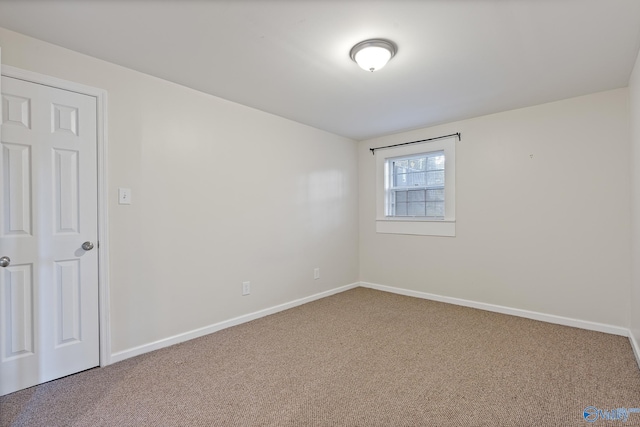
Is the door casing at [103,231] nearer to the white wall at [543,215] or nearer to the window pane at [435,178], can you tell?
the white wall at [543,215]

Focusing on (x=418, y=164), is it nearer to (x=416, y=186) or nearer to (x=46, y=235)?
(x=416, y=186)

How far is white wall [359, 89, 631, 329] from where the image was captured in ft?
9.50

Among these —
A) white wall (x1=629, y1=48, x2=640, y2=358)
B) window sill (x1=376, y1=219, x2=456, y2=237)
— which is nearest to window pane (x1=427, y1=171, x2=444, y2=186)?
window sill (x1=376, y1=219, x2=456, y2=237)

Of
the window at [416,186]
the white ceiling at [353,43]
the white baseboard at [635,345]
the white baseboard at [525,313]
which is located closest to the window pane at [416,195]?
the window at [416,186]

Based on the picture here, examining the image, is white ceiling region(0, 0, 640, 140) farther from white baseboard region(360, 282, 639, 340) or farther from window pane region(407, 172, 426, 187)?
white baseboard region(360, 282, 639, 340)

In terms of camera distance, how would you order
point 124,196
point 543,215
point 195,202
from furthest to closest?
point 543,215 → point 195,202 → point 124,196

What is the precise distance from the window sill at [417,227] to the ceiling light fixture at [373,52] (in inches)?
93.7

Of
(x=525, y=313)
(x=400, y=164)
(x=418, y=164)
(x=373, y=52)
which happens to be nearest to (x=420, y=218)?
(x=418, y=164)

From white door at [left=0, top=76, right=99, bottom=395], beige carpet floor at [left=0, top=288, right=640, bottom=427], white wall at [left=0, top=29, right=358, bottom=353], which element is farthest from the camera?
white wall at [left=0, top=29, right=358, bottom=353]

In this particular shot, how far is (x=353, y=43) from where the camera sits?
2.09 m

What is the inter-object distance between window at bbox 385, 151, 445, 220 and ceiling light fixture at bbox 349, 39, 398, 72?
2.18 metres

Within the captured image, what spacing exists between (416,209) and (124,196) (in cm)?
340

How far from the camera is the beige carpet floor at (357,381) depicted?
5.70 ft

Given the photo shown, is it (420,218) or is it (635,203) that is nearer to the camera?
(635,203)
